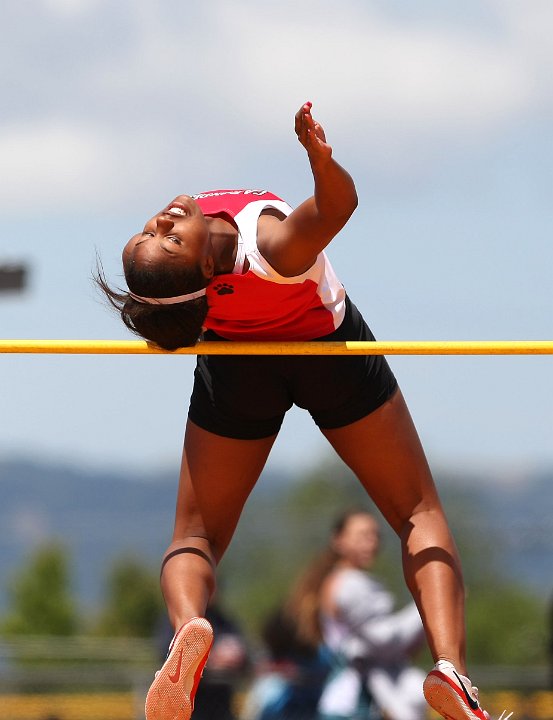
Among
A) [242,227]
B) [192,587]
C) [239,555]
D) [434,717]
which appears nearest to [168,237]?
[242,227]

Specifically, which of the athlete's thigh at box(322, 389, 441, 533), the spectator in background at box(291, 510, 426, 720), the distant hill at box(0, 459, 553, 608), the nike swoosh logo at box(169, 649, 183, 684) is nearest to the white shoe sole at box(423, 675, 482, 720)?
Answer: the athlete's thigh at box(322, 389, 441, 533)

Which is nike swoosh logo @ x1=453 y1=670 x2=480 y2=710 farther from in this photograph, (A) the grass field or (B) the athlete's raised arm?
A: (A) the grass field

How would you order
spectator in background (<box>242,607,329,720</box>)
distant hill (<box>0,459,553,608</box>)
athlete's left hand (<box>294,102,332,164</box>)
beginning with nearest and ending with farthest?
1. athlete's left hand (<box>294,102,332,164</box>)
2. spectator in background (<box>242,607,329,720</box>)
3. distant hill (<box>0,459,553,608</box>)

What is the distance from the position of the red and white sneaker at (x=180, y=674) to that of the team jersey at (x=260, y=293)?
36.4 inches

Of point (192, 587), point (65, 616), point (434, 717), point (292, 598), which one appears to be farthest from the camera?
point (65, 616)

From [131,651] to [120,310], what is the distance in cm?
875

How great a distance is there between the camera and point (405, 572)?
549 cm

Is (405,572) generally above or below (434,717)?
above

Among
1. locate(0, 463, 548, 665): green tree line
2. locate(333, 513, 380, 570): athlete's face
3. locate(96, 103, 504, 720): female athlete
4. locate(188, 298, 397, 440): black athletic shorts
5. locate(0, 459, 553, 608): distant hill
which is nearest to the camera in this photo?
locate(96, 103, 504, 720): female athlete

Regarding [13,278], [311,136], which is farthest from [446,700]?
[13,278]

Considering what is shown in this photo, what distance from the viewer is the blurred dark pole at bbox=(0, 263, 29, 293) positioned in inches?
398

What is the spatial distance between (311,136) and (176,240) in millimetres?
497

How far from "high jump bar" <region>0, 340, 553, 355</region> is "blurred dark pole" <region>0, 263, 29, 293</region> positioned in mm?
4503

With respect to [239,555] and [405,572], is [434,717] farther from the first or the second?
[239,555]
